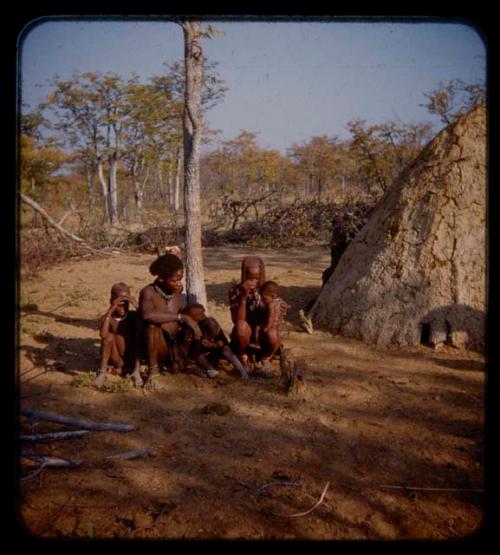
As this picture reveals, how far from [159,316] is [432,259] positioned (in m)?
3.10

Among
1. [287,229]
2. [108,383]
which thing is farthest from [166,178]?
[108,383]

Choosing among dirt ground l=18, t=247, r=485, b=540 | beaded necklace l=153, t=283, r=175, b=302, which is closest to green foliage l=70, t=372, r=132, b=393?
dirt ground l=18, t=247, r=485, b=540

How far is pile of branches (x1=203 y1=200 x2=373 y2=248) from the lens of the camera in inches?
556

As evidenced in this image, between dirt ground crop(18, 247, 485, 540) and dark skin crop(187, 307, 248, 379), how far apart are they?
14 centimetres

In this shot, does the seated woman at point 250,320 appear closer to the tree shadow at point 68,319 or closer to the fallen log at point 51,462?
the fallen log at point 51,462

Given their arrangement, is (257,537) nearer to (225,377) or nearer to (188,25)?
(225,377)

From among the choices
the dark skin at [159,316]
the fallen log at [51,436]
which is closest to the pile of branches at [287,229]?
the dark skin at [159,316]

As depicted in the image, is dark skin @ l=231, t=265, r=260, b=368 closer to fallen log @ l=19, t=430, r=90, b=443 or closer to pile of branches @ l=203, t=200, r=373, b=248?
fallen log @ l=19, t=430, r=90, b=443

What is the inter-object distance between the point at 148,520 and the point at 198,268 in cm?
338

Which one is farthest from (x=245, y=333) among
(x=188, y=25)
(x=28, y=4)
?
(x=188, y=25)

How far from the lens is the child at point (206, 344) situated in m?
4.46

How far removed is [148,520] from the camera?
246cm

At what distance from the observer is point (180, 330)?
449 centimetres

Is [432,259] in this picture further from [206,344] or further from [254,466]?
[254,466]
